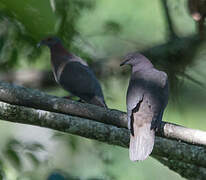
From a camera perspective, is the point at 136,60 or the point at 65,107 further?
the point at 136,60

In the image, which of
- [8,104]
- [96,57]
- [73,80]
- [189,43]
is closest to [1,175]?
[8,104]

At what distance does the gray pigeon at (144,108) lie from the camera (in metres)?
2.97

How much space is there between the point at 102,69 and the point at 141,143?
109 inches

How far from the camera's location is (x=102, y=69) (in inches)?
222

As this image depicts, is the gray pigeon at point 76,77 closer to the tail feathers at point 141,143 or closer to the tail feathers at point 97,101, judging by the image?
the tail feathers at point 97,101

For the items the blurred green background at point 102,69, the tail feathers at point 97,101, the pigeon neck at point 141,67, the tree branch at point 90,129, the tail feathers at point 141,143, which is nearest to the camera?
the tail feathers at point 141,143

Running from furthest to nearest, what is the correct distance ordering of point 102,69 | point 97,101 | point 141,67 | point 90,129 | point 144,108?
point 102,69 < point 97,101 < point 141,67 < point 144,108 < point 90,129

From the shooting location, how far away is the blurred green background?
369 cm

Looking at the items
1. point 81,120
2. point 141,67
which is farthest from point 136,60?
point 81,120

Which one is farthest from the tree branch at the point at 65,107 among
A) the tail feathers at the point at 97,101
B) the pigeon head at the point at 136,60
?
the tail feathers at the point at 97,101

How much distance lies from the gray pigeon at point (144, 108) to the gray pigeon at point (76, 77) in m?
0.89

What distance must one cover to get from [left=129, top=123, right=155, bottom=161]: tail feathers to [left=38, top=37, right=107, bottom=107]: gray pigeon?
4.35 feet

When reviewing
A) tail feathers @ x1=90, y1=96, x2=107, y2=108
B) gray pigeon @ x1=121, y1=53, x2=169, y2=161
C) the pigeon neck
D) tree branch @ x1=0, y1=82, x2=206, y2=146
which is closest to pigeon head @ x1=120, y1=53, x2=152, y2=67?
the pigeon neck

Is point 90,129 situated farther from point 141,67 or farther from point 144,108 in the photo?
point 141,67
